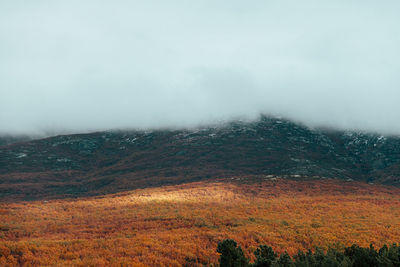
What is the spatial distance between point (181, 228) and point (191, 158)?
47418 mm

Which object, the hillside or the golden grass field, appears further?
the hillside

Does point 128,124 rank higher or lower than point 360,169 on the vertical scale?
higher

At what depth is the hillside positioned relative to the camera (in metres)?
49.4

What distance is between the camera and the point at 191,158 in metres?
64.6

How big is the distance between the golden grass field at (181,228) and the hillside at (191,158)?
62.2 ft

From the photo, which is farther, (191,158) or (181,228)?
(191,158)

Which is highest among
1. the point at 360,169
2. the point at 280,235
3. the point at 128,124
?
the point at 128,124

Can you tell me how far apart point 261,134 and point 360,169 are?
30.1m

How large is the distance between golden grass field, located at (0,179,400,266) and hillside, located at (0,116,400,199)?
1896cm

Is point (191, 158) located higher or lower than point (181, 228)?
lower

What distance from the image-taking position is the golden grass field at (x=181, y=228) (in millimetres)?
11698

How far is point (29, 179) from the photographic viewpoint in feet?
175

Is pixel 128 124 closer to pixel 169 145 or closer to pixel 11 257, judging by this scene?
pixel 169 145

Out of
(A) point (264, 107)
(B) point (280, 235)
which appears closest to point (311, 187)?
(B) point (280, 235)
